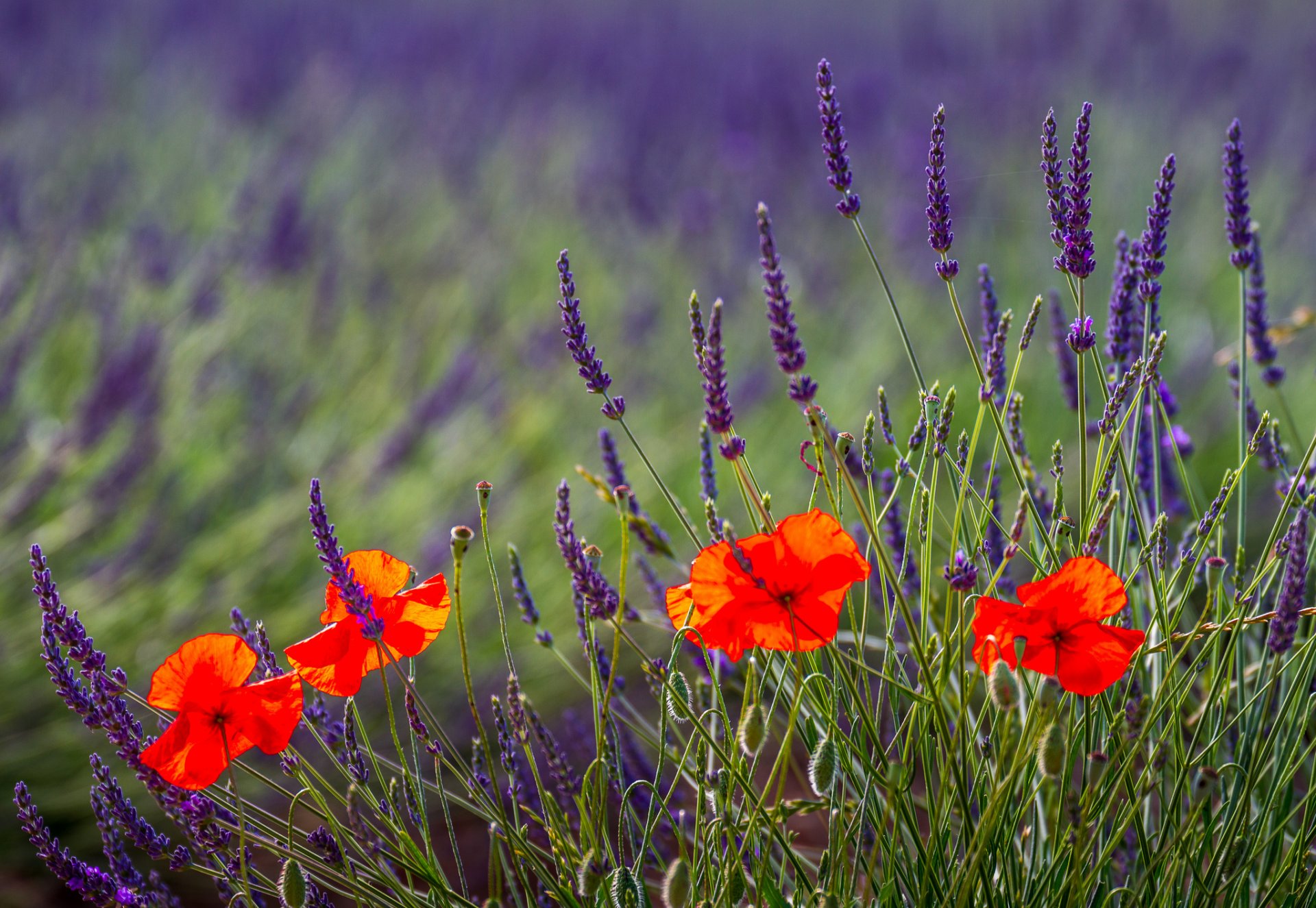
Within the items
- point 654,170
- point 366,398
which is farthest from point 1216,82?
point 366,398

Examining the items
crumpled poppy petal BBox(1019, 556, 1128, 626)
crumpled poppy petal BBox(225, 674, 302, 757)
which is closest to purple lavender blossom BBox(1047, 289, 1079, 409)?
crumpled poppy petal BBox(1019, 556, 1128, 626)

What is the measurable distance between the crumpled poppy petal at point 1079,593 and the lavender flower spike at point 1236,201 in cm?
45

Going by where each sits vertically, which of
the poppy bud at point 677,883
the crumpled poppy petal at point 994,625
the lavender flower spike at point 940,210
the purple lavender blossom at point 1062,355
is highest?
the purple lavender blossom at point 1062,355

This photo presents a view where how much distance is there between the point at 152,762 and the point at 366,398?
2529 mm

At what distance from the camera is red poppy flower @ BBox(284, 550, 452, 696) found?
836 millimetres

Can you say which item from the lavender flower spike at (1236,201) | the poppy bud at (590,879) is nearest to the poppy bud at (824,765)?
the poppy bud at (590,879)

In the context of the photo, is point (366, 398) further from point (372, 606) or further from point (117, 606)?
point (372, 606)

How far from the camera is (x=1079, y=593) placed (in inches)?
30.4

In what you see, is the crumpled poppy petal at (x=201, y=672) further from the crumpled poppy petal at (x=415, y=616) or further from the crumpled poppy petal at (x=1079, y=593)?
the crumpled poppy petal at (x=1079, y=593)

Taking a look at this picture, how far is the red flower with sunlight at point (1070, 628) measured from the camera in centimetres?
76

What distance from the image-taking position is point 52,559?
2.35 m

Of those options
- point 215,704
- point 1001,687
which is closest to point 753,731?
point 1001,687

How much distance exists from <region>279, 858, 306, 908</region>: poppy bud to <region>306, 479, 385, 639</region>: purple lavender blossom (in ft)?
0.50

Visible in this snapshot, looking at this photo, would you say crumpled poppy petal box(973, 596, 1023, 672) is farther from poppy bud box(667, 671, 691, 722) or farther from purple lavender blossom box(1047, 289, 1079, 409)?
purple lavender blossom box(1047, 289, 1079, 409)
